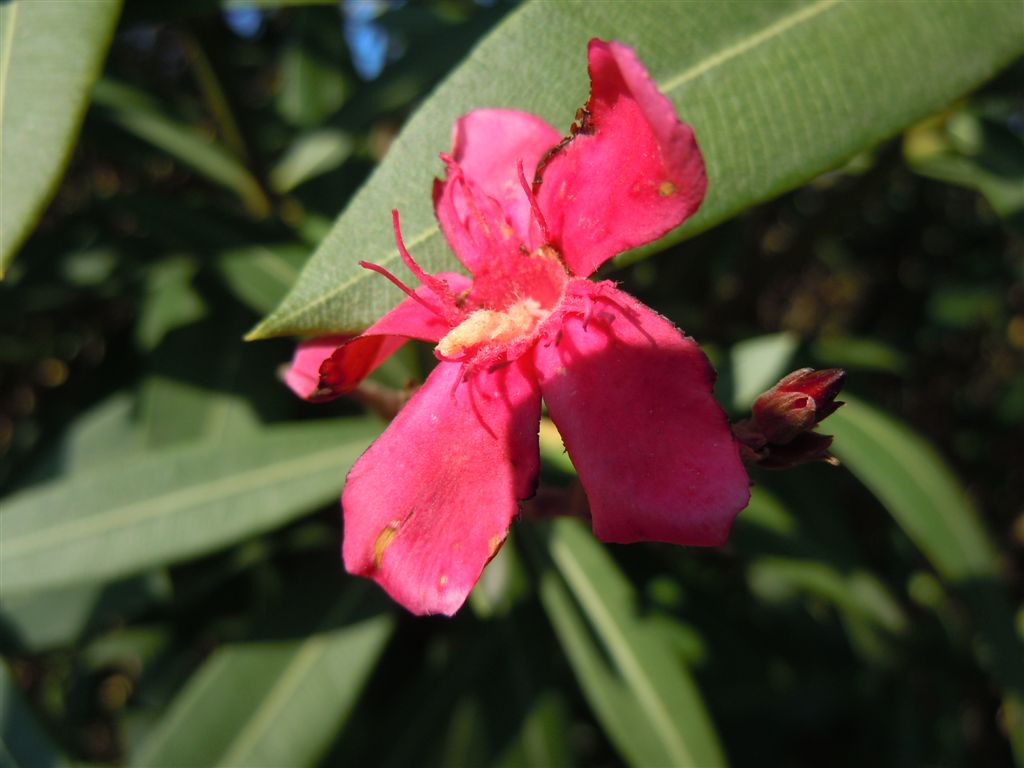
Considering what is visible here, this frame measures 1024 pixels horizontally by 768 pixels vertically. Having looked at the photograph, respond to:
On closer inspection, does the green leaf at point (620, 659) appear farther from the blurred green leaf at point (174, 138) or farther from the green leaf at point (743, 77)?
the blurred green leaf at point (174, 138)

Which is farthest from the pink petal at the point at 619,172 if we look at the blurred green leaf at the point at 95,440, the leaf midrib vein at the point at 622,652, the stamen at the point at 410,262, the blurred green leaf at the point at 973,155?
the blurred green leaf at the point at 95,440

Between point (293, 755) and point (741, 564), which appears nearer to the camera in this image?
point (293, 755)

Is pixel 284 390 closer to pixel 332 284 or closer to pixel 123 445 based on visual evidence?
pixel 123 445

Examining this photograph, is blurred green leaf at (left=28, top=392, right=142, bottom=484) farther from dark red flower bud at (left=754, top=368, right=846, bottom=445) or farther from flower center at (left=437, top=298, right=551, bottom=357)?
dark red flower bud at (left=754, top=368, right=846, bottom=445)

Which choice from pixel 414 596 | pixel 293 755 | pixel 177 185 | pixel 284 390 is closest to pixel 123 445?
pixel 284 390

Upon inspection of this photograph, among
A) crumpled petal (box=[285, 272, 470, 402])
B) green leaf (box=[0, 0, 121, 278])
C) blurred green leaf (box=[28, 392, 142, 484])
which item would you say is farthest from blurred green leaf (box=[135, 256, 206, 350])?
crumpled petal (box=[285, 272, 470, 402])

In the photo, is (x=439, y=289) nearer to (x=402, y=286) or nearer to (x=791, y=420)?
(x=402, y=286)
